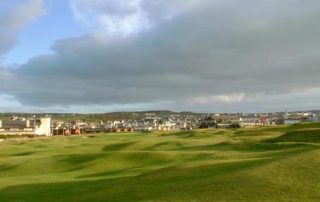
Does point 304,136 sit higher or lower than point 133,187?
higher

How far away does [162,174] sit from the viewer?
979 inches

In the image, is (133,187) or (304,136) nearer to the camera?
(133,187)

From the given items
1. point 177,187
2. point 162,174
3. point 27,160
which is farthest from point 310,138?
point 177,187

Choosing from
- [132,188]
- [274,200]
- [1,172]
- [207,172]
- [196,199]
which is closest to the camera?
[274,200]

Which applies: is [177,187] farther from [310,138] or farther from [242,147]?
[310,138]

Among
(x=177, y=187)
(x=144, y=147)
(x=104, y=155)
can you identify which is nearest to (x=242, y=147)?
(x=104, y=155)

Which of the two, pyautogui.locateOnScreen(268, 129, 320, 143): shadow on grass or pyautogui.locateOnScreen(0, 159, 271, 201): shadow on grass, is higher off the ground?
pyautogui.locateOnScreen(268, 129, 320, 143): shadow on grass

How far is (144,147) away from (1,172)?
1985 cm

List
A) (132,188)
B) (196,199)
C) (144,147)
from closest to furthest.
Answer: (196,199), (132,188), (144,147)

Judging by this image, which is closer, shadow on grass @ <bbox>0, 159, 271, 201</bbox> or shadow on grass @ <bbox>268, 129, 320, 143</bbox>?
shadow on grass @ <bbox>0, 159, 271, 201</bbox>

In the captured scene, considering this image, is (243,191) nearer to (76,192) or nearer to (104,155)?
(76,192)

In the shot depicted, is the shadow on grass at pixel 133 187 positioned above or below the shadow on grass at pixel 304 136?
below

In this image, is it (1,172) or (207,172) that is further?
(1,172)

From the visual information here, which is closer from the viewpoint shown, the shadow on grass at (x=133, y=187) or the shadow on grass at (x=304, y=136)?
the shadow on grass at (x=133, y=187)
